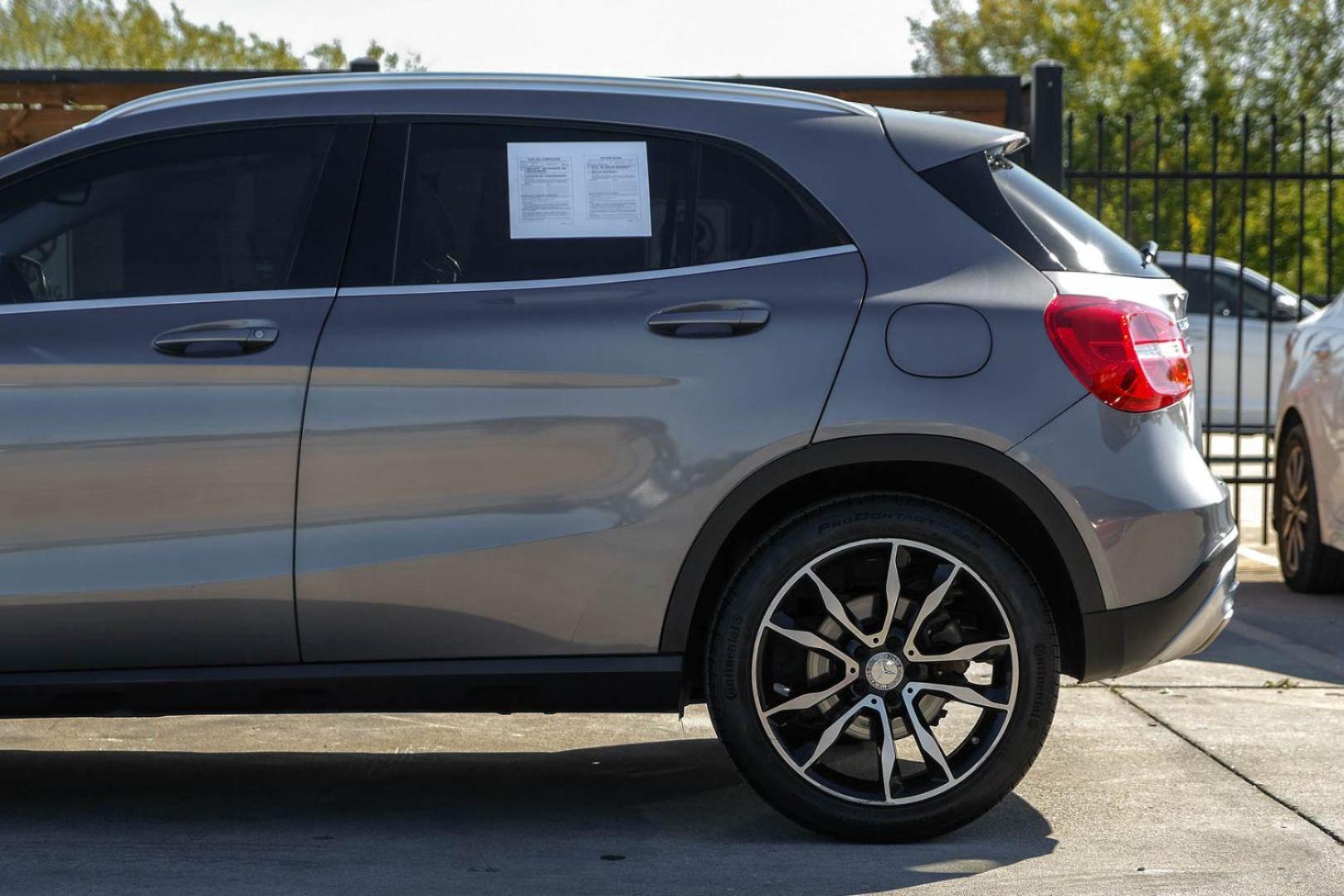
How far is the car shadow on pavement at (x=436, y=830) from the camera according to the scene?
385cm

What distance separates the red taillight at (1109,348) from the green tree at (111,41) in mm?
36592

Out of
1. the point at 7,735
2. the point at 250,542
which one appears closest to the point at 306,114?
the point at 250,542

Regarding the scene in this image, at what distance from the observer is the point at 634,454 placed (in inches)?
155

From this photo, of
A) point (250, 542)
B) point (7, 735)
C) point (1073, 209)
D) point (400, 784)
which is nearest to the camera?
point (250, 542)

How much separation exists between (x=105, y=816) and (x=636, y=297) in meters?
1.89

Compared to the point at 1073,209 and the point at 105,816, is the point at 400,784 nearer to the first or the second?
the point at 105,816

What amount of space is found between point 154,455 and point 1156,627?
7.63 feet

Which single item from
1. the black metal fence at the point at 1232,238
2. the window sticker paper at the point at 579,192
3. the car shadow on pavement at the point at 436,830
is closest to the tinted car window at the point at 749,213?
the window sticker paper at the point at 579,192

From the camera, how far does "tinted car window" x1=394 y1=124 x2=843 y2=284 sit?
405 centimetres

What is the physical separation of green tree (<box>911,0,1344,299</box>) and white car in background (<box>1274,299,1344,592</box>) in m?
14.3

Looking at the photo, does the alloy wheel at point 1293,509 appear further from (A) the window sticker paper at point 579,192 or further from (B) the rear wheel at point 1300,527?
(A) the window sticker paper at point 579,192

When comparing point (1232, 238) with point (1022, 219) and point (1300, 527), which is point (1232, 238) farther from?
point (1022, 219)

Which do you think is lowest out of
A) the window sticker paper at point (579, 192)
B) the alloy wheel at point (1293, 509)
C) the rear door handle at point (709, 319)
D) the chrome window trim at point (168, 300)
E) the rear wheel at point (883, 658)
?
the alloy wheel at point (1293, 509)

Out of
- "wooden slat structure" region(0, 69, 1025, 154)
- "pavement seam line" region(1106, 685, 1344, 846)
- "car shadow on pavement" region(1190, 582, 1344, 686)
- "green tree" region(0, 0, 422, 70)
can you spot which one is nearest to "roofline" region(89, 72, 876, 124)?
"pavement seam line" region(1106, 685, 1344, 846)
